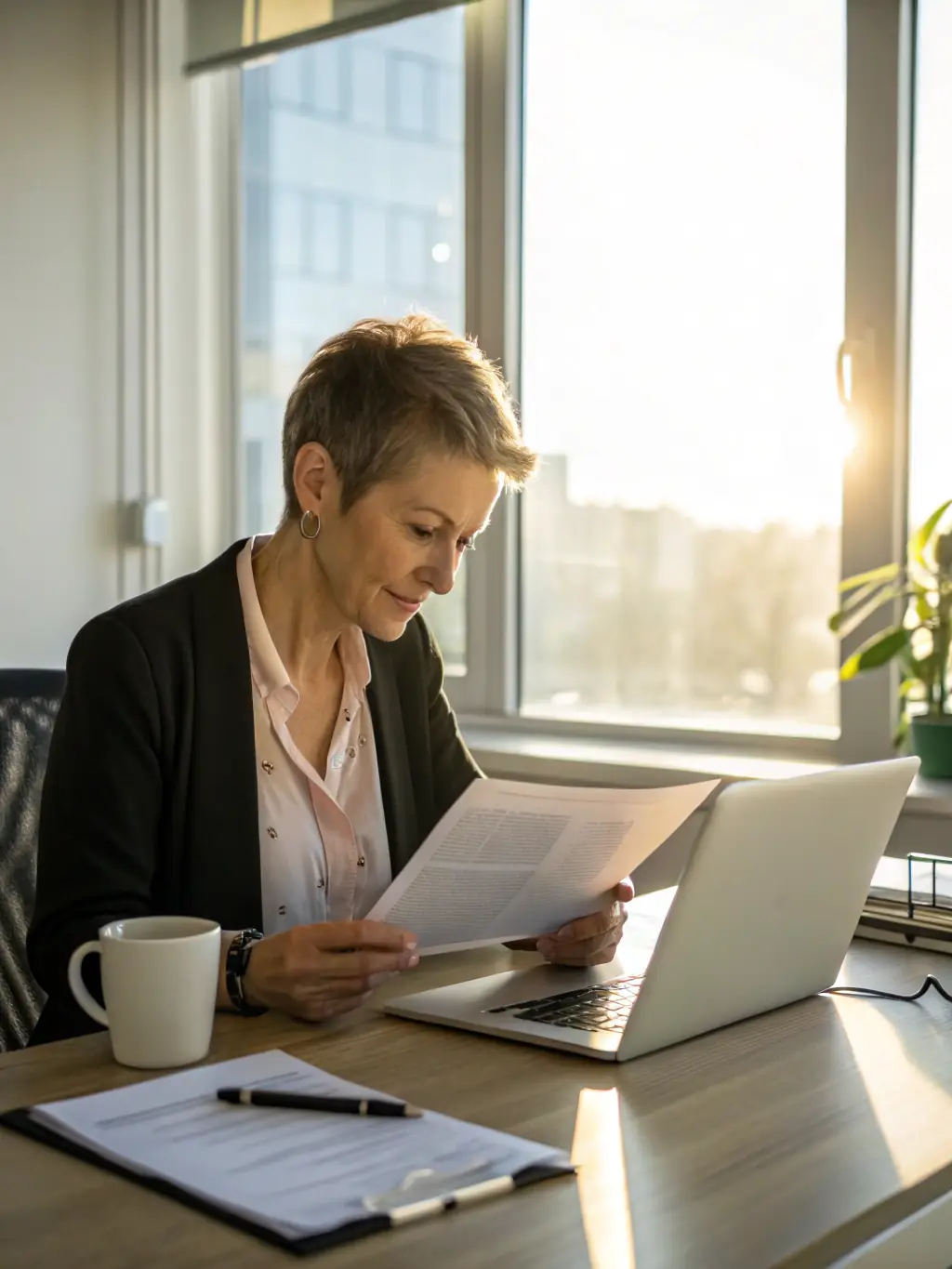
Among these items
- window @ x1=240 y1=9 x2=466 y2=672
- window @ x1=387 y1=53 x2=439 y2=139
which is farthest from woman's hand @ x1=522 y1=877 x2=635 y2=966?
window @ x1=387 y1=53 x2=439 y2=139

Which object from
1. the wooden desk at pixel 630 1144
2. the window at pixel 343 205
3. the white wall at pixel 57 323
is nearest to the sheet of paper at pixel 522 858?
the wooden desk at pixel 630 1144

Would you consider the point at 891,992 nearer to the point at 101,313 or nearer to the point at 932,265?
the point at 932,265

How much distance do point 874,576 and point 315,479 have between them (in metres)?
1.14

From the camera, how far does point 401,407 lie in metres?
1.48

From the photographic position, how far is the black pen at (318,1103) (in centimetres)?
91

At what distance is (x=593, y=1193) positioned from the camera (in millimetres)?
813

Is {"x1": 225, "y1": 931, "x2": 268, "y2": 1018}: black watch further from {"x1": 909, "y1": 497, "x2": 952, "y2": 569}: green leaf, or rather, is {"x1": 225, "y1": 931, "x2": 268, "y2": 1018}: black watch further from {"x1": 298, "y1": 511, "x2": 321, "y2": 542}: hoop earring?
{"x1": 909, "y1": 497, "x2": 952, "y2": 569}: green leaf

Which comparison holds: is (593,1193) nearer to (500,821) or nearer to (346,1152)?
(346,1152)

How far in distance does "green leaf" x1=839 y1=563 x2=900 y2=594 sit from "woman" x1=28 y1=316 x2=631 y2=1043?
0.99 m

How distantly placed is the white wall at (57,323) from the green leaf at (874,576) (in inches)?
61.3

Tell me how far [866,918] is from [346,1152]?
29.8 inches

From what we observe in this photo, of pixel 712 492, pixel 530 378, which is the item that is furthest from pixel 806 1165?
pixel 530 378

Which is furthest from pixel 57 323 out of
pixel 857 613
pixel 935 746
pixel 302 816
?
pixel 935 746

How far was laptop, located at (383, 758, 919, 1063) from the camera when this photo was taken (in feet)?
3.49
